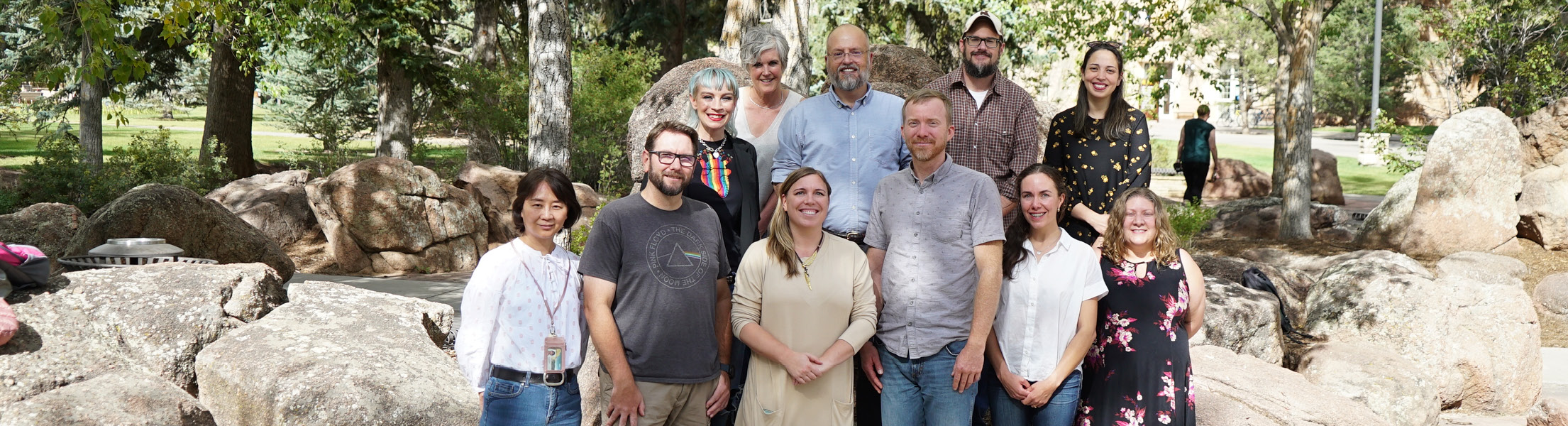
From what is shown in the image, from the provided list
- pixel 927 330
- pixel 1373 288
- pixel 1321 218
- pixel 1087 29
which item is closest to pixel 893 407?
pixel 927 330

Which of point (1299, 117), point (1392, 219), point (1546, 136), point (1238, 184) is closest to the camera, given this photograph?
point (1299, 117)

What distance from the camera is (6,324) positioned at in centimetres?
425

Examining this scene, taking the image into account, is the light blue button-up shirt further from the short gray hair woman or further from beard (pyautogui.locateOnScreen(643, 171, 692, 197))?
beard (pyautogui.locateOnScreen(643, 171, 692, 197))

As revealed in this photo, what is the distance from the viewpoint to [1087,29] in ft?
41.1

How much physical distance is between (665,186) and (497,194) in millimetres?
9750

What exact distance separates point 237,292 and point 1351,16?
41.1 metres

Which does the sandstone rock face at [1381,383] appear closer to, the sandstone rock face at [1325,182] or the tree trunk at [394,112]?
the sandstone rock face at [1325,182]

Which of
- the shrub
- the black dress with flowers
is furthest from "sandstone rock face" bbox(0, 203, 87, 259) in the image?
the shrub

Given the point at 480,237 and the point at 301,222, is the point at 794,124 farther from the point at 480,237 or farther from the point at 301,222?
the point at 301,222

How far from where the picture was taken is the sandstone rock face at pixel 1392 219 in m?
12.5

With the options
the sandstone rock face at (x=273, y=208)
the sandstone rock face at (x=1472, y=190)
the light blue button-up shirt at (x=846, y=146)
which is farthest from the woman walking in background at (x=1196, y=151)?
the sandstone rock face at (x=273, y=208)

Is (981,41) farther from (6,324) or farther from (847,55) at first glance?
(6,324)

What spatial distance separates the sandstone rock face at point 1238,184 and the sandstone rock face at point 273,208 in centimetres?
1674

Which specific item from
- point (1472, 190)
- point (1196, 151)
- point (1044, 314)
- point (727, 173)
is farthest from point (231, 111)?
point (1472, 190)
